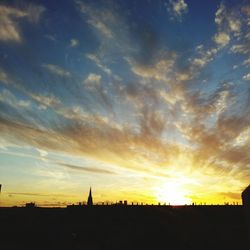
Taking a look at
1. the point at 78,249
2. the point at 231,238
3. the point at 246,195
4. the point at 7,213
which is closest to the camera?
the point at 246,195

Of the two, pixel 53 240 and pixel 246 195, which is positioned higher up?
pixel 246 195

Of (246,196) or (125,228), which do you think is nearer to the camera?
(246,196)

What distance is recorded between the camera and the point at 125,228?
51469 millimetres

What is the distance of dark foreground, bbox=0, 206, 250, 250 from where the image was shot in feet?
151

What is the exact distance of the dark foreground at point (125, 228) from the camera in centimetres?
4594

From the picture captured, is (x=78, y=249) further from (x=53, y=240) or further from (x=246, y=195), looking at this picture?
(x=246, y=195)

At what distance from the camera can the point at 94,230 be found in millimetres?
51812

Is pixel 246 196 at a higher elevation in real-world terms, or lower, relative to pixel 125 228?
higher

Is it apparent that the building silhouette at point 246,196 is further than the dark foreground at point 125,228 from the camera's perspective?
No

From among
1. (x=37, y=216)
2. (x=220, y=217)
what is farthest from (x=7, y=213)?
(x=220, y=217)

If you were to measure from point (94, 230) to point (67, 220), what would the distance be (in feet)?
22.0

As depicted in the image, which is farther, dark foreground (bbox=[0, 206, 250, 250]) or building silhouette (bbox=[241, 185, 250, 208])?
dark foreground (bbox=[0, 206, 250, 250])

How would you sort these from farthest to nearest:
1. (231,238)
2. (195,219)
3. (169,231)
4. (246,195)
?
(195,219), (169,231), (231,238), (246,195)

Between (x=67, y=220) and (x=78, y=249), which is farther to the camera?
(x=67, y=220)
